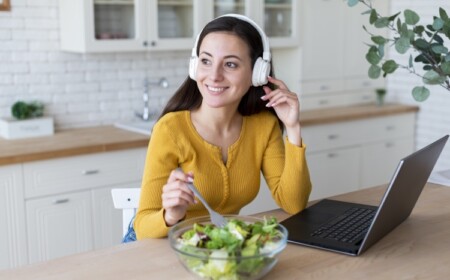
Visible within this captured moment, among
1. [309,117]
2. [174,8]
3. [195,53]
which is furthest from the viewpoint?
[309,117]

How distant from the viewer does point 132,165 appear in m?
3.71

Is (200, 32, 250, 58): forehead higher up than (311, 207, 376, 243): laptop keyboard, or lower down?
higher up

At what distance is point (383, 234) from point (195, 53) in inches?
31.7

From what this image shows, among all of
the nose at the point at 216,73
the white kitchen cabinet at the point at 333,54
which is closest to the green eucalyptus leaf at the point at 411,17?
the nose at the point at 216,73

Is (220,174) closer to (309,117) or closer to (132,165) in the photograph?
(132,165)

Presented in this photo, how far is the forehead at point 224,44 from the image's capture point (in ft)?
6.95

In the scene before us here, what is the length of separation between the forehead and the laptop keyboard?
591mm

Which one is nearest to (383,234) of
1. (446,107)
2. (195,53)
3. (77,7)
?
(195,53)

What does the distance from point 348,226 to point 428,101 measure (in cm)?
325

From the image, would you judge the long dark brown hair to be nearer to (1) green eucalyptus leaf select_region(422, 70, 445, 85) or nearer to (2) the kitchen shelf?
(1) green eucalyptus leaf select_region(422, 70, 445, 85)

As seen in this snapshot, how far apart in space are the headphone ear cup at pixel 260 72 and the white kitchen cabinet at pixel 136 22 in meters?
1.82

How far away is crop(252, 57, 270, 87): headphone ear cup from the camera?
217 centimetres

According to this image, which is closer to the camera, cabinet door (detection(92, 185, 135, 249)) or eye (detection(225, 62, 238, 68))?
eye (detection(225, 62, 238, 68))

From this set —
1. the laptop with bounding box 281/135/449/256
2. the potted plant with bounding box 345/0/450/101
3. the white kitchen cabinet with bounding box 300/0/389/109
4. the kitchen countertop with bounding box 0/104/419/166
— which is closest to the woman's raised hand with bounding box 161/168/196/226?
the laptop with bounding box 281/135/449/256
